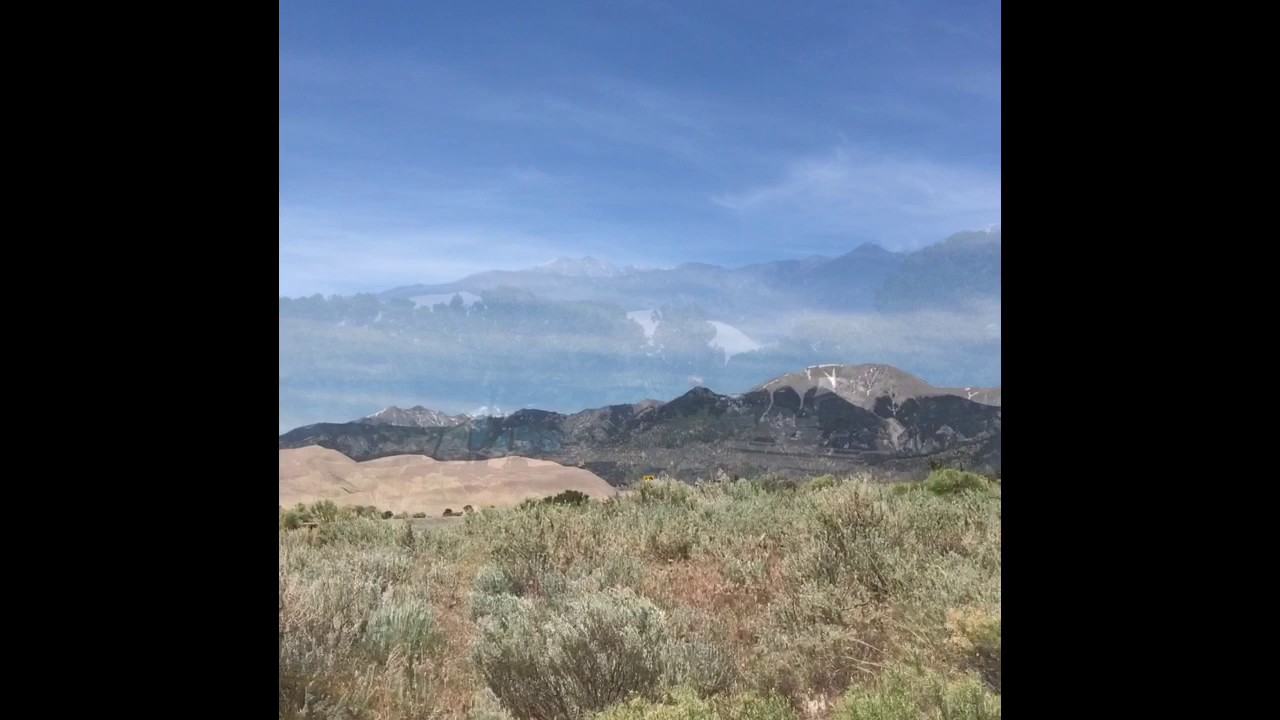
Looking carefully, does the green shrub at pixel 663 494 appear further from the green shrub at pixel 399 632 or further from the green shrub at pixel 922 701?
the green shrub at pixel 922 701

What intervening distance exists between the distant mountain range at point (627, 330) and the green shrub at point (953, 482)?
588mm

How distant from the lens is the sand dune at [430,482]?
18.4 feet

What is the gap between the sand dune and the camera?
18.4 ft

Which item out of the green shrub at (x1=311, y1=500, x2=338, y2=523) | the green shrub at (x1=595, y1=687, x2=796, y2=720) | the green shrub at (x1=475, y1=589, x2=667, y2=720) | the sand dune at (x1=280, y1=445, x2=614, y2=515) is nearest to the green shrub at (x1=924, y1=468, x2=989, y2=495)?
the sand dune at (x1=280, y1=445, x2=614, y2=515)

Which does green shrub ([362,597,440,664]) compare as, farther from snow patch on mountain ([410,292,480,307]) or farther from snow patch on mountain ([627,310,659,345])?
snow patch on mountain ([410,292,480,307])

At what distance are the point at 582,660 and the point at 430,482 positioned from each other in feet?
8.20

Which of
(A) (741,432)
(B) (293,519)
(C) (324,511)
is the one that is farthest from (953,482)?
(B) (293,519)

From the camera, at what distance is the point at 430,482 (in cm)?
569

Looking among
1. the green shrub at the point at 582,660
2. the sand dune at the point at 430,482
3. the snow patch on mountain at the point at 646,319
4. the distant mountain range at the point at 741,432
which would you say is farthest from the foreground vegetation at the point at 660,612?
the snow patch on mountain at the point at 646,319

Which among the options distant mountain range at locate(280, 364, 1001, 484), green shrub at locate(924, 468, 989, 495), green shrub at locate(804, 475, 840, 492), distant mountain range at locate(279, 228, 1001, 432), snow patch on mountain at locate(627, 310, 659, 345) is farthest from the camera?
snow patch on mountain at locate(627, 310, 659, 345)

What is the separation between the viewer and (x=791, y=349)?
6.18m

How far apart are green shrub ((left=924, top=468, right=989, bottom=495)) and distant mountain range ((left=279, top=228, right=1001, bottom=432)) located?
1.93 ft
